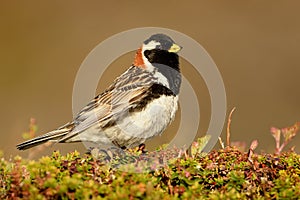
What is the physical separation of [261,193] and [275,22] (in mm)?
11527

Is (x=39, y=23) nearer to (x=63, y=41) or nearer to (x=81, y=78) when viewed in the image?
(x=63, y=41)

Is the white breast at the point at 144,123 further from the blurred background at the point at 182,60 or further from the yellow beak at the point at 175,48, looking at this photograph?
the blurred background at the point at 182,60

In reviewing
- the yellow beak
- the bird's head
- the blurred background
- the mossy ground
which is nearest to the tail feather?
the bird's head

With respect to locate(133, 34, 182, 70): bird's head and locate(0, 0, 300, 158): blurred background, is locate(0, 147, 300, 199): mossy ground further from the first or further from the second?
locate(0, 0, 300, 158): blurred background

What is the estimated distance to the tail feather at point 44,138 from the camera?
18.7 ft

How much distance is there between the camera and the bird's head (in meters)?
6.08

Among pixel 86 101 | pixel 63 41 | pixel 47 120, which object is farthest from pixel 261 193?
pixel 63 41

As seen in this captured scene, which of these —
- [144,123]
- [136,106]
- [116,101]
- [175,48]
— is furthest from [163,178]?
[175,48]

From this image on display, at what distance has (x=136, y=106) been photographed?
5.60m

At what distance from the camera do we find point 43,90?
37.8 ft

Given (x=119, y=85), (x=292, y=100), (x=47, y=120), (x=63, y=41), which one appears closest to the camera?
(x=119, y=85)

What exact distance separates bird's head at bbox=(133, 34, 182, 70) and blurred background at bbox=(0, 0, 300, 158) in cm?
333

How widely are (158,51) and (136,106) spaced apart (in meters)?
0.79

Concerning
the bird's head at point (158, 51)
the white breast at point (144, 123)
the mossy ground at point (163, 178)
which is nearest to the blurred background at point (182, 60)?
the bird's head at point (158, 51)
